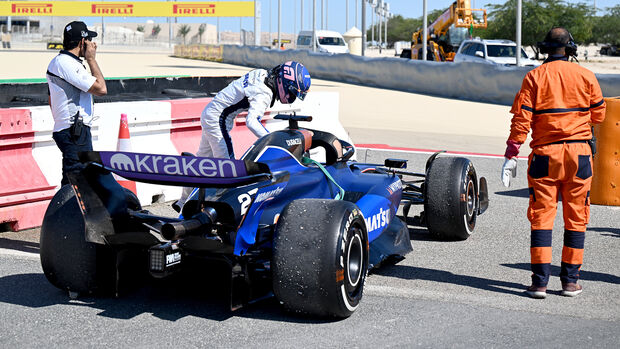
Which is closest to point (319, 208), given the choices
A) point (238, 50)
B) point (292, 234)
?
point (292, 234)

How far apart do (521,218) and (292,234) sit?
434 cm

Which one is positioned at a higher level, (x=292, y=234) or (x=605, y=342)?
(x=292, y=234)

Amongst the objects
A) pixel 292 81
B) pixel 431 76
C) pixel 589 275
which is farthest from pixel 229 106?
pixel 431 76

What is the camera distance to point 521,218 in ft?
28.6

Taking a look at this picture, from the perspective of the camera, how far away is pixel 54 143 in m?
7.96

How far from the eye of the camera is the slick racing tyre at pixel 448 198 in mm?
7203

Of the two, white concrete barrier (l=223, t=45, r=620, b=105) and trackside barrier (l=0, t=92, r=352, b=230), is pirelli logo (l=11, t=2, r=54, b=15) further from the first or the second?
trackside barrier (l=0, t=92, r=352, b=230)

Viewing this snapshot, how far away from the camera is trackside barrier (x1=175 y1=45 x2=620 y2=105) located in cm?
2364

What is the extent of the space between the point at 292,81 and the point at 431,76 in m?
20.4

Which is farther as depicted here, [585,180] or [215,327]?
[585,180]

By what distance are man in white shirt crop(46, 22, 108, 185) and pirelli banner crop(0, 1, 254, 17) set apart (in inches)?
2633

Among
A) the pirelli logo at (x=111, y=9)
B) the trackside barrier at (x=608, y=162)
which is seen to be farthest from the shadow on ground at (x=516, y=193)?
the pirelli logo at (x=111, y=9)

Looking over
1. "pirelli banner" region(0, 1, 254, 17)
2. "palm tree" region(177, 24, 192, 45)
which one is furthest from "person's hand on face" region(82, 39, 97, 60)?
"palm tree" region(177, 24, 192, 45)

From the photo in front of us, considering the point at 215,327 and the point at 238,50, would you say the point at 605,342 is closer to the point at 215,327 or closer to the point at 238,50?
the point at 215,327
